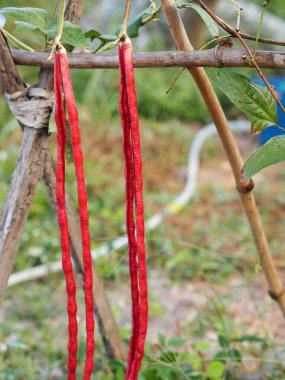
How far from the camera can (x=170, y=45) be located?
15.0 feet

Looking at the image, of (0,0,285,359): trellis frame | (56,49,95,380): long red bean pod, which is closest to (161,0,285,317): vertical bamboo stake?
(0,0,285,359): trellis frame

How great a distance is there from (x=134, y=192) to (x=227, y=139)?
0.91 ft

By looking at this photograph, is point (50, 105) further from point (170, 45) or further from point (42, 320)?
point (170, 45)

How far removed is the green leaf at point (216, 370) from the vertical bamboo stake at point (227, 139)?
17cm

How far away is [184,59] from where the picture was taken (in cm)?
96

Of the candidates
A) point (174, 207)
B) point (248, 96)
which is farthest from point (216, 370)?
point (174, 207)

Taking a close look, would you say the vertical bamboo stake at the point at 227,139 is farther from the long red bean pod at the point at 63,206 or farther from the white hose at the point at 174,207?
the white hose at the point at 174,207

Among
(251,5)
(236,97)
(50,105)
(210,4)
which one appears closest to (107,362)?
(50,105)

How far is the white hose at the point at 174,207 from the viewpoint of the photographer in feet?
7.54

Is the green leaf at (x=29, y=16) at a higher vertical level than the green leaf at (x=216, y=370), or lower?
higher

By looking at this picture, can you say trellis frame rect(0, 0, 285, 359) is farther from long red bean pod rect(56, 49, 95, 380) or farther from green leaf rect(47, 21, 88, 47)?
long red bean pod rect(56, 49, 95, 380)

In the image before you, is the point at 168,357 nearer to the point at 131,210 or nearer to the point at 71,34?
the point at 131,210

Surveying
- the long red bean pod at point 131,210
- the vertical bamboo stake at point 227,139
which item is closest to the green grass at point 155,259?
the vertical bamboo stake at point 227,139

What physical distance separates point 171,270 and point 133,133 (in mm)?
1654
